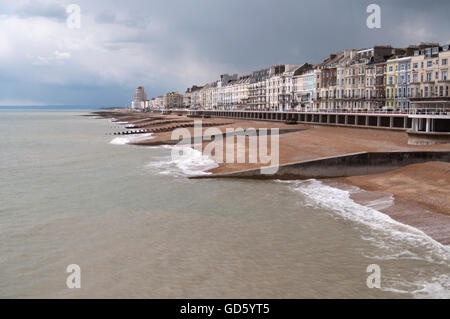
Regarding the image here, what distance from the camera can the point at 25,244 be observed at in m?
15.4

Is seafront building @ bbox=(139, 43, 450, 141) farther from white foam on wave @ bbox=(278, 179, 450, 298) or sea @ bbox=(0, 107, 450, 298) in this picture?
sea @ bbox=(0, 107, 450, 298)

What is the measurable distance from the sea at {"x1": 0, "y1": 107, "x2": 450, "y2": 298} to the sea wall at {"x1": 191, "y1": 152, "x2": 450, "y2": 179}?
1328 mm

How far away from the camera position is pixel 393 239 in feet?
50.7

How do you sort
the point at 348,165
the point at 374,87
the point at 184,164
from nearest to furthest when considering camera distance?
the point at 348,165, the point at 184,164, the point at 374,87

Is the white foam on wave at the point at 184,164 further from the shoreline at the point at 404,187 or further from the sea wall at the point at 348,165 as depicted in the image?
the sea wall at the point at 348,165

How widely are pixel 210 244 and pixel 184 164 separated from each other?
64.2ft

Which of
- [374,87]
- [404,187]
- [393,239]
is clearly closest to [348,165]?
[404,187]

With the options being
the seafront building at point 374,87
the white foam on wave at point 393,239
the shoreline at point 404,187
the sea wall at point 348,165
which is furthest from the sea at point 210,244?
the seafront building at point 374,87

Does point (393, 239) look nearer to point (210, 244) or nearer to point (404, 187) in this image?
point (210, 244)

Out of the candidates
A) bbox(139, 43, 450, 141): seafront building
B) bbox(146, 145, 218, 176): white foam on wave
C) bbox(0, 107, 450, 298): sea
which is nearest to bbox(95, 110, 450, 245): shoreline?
bbox(0, 107, 450, 298): sea

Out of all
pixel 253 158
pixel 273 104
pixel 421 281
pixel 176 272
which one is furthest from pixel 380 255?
pixel 273 104
